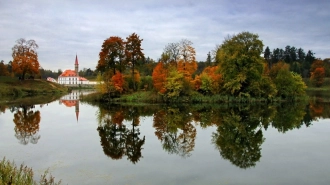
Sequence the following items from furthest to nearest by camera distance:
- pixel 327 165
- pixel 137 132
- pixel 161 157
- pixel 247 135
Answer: pixel 137 132 → pixel 247 135 → pixel 161 157 → pixel 327 165

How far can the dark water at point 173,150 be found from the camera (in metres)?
12.3

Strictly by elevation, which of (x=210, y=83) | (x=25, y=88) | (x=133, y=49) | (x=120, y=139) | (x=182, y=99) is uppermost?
(x=133, y=49)

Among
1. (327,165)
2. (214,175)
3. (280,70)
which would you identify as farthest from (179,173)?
(280,70)

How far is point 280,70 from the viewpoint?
5147 cm

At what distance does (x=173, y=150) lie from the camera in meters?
16.7

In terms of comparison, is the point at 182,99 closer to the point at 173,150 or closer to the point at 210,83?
the point at 210,83

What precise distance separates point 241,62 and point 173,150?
3263cm

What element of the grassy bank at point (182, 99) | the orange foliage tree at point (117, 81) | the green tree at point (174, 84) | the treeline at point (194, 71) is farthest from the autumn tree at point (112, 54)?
the green tree at point (174, 84)

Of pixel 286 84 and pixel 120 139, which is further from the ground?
pixel 286 84

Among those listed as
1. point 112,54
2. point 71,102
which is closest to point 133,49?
point 112,54

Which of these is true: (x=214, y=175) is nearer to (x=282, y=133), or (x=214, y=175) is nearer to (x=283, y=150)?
(x=283, y=150)

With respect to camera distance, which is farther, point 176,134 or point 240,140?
point 176,134

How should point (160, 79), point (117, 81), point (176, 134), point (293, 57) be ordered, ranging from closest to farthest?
1. point (176, 134)
2. point (160, 79)
3. point (117, 81)
4. point (293, 57)

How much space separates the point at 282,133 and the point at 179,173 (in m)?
11.8
